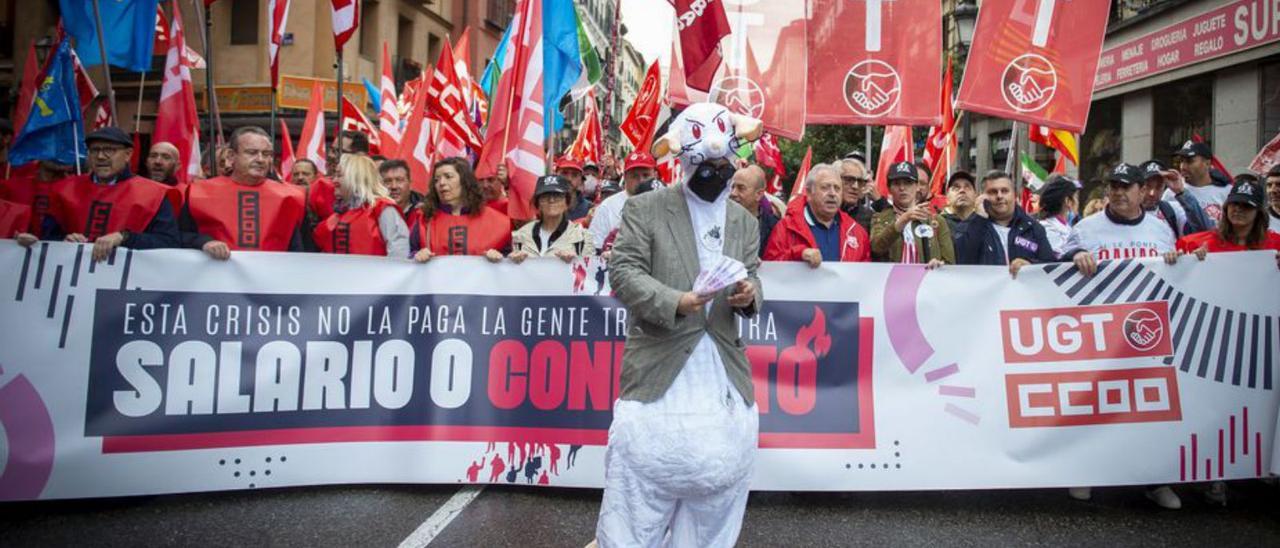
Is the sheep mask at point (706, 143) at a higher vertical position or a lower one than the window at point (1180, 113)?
lower

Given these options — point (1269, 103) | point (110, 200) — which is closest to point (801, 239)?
point (110, 200)

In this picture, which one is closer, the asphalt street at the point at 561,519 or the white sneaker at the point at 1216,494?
the asphalt street at the point at 561,519

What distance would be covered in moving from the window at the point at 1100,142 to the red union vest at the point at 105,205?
1834 centimetres

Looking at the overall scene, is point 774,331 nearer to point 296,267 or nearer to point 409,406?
point 409,406

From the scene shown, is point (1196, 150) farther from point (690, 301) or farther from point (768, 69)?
point (690, 301)

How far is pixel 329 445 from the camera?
530 cm

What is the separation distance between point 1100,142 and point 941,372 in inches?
698

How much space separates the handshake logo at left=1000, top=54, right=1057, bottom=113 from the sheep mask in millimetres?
4461

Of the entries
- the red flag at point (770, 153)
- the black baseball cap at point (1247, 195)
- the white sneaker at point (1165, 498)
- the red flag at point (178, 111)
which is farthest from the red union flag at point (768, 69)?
the red flag at point (770, 153)

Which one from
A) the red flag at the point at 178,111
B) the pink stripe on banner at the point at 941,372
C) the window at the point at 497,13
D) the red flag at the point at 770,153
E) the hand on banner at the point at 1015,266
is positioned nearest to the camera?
the pink stripe on banner at the point at 941,372

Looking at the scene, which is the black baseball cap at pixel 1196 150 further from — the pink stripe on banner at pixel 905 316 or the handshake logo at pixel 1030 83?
the pink stripe on banner at pixel 905 316

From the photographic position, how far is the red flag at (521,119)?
7.19 meters

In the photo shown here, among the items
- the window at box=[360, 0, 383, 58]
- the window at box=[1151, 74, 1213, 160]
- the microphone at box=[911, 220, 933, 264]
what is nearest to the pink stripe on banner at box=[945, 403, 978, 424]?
the microphone at box=[911, 220, 933, 264]

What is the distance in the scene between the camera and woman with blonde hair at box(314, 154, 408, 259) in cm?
624
